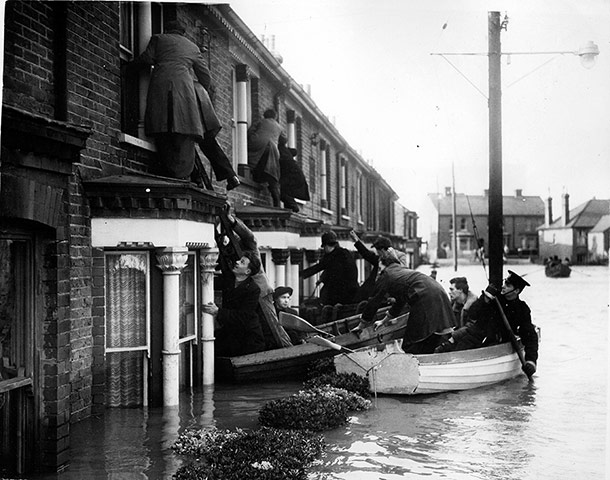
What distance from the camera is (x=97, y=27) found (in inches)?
218

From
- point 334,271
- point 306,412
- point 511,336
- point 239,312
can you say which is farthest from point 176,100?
point 511,336

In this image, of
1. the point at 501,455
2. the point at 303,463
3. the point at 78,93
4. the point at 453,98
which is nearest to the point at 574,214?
the point at 453,98

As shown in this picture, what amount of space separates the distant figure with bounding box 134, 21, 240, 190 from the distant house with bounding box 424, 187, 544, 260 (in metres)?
2.32

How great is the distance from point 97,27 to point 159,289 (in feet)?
7.44

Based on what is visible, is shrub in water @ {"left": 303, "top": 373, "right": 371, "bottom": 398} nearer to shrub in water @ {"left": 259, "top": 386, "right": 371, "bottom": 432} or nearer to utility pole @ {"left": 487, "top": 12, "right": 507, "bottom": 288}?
shrub in water @ {"left": 259, "top": 386, "right": 371, "bottom": 432}

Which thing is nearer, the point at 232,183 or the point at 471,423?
the point at 471,423

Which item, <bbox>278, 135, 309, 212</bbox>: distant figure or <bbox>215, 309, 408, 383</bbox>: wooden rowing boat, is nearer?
<bbox>215, 309, 408, 383</bbox>: wooden rowing boat

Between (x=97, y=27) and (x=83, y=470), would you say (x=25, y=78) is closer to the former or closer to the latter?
(x=97, y=27)

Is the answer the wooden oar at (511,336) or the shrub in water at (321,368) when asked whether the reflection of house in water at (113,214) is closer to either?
the shrub in water at (321,368)

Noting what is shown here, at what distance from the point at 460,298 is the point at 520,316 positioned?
0.57 m

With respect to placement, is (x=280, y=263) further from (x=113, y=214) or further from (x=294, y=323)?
(x=113, y=214)

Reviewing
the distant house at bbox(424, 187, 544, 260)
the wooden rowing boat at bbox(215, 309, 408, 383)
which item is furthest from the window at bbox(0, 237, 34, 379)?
the distant house at bbox(424, 187, 544, 260)

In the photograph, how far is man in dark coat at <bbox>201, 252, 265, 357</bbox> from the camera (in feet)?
22.6

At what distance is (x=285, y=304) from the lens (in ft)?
24.2
